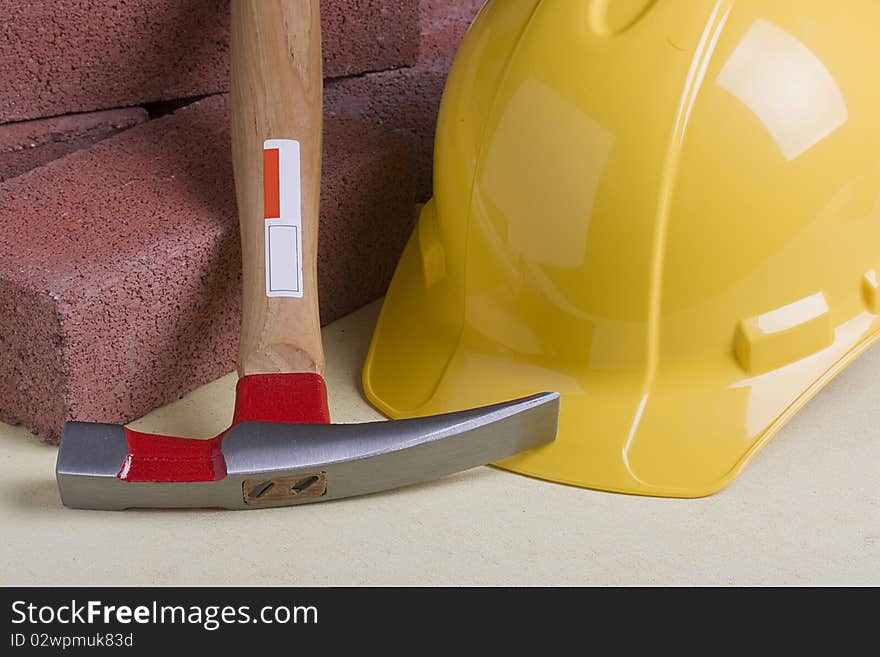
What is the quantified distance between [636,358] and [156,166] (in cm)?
79

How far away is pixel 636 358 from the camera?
1.47 meters

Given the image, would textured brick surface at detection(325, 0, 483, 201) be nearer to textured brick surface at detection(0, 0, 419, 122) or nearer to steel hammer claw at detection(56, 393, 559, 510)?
textured brick surface at detection(0, 0, 419, 122)

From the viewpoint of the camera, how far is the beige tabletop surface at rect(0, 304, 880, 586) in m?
1.34

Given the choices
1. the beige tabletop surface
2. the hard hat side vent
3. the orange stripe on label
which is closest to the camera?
the beige tabletop surface

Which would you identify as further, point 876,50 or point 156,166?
point 156,166

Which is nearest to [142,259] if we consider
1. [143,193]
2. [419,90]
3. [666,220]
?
[143,193]

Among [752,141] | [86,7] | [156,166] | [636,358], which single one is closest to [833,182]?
[752,141]

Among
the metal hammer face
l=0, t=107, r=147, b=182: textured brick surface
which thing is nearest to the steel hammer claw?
the metal hammer face

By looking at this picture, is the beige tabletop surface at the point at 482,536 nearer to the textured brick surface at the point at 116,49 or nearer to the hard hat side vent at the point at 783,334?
the hard hat side vent at the point at 783,334

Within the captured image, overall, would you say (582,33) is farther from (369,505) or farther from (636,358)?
(369,505)

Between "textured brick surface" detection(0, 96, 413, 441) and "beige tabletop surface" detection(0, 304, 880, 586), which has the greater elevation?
"textured brick surface" detection(0, 96, 413, 441)

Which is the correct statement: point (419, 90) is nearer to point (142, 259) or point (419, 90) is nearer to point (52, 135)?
point (52, 135)

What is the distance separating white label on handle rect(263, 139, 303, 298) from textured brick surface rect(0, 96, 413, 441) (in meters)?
0.10

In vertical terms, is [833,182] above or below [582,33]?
below
